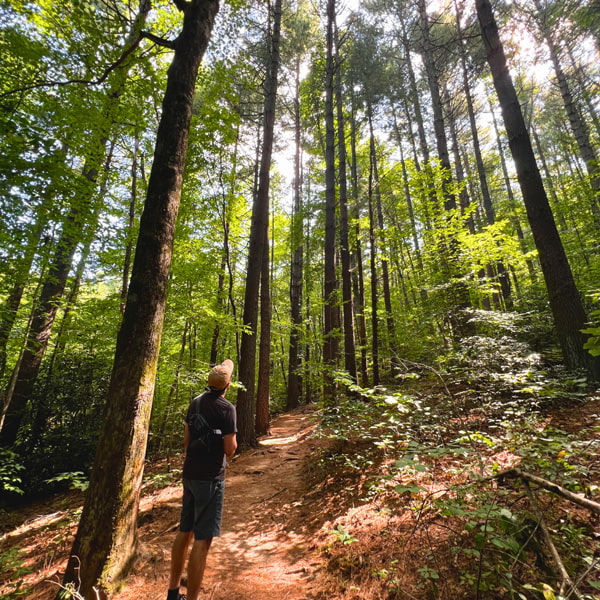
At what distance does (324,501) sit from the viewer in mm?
4148

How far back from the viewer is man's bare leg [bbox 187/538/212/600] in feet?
7.91

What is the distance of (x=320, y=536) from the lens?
339 centimetres

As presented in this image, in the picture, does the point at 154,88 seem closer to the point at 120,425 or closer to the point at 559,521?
the point at 120,425

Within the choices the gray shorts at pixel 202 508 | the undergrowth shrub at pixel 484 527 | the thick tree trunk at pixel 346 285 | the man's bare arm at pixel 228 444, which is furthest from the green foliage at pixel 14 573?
the thick tree trunk at pixel 346 285

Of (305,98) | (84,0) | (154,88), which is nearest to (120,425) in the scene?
(84,0)

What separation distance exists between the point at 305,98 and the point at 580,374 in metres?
14.5

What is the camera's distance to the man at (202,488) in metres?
2.49

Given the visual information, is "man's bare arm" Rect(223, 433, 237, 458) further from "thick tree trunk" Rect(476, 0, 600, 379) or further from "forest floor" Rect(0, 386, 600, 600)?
"thick tree trunk" Rect(476, 0, 600, 379)

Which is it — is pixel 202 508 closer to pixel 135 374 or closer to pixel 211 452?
pixel 211 452

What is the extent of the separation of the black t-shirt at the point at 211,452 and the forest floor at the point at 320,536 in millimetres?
1162

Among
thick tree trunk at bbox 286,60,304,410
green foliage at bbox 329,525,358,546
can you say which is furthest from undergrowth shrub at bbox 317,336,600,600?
thick tree trunk at bbox 286,60,304,410

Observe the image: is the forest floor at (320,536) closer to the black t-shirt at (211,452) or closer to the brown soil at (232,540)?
the brown soil at (232,540)

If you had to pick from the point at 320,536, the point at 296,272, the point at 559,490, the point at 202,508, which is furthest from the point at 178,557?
the point at 296,272

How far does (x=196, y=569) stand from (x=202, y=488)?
62 cm
